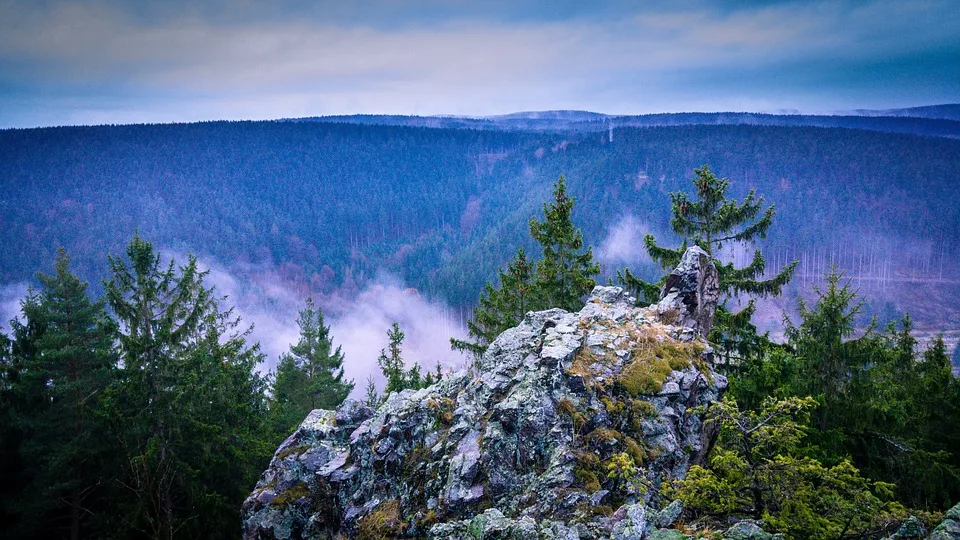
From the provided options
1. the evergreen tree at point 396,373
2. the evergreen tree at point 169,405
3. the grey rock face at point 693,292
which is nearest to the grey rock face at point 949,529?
the grey rock face at point 693,292

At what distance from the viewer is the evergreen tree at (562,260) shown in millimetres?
24500

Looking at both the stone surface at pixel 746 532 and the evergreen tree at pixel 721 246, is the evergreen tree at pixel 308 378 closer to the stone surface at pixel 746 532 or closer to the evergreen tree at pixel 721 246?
the evergreen tree at pixel 721 246

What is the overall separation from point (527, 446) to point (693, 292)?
8.14 metres

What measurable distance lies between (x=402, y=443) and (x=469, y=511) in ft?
10.4

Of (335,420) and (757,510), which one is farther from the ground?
(757,510)

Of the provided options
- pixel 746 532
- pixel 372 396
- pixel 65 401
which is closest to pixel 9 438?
pixel 65 401

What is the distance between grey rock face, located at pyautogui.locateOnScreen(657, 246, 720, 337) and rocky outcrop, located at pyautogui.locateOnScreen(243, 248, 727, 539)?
0.12 meters

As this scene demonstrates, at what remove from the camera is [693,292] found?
53.7 feet

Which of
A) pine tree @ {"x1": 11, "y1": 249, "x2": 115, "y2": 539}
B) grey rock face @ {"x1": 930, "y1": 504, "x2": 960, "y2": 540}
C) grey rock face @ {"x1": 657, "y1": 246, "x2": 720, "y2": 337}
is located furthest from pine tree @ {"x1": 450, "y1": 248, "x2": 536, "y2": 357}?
grey rock face @ {"x1": 930, "y1": 504, "x2": 960, "y2": 540}

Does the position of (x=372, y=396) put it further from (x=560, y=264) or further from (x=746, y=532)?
(x=746, y=532)

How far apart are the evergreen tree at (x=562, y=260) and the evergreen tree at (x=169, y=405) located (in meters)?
16.0

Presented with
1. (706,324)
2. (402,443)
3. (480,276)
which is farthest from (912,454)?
(480,276)

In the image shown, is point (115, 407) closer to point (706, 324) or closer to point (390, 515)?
point (390, 515)

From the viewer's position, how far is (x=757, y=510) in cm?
875
